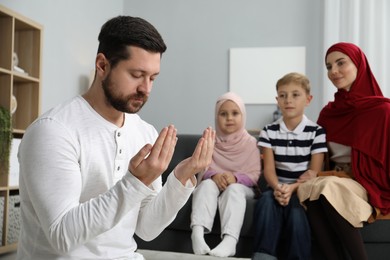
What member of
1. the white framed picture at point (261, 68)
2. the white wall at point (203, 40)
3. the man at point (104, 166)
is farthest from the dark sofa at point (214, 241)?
the white framed picture at point (261, 68)

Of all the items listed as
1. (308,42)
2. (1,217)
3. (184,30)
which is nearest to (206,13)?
(184,30)

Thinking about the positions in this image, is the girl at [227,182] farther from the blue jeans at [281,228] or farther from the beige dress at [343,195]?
the beige dress at [343,195]

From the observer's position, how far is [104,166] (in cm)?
112

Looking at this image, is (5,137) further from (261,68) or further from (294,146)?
(261,68)

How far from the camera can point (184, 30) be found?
5.14 metres

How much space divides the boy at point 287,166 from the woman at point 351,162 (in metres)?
0.08

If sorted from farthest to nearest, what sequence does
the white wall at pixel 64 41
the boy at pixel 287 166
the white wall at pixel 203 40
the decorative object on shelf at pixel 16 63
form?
the white wall at pixel 203 40 → the white wall at pixel 64 41 → the decorative object on shelf at pixel 16 63 → the boy at pixel 287 166

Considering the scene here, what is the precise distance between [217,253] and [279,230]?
331 millimetres

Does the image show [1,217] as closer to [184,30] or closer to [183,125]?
[183,125]

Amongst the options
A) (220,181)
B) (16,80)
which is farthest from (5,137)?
(220,181)

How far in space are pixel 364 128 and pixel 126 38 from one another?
5.37ft

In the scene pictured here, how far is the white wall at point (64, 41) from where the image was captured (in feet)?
12.6

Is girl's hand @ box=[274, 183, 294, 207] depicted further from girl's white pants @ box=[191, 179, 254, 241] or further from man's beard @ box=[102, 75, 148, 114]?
man's beard @ box=[102, 75, 148, 114]

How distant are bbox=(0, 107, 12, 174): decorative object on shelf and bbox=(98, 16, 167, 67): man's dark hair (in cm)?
186
